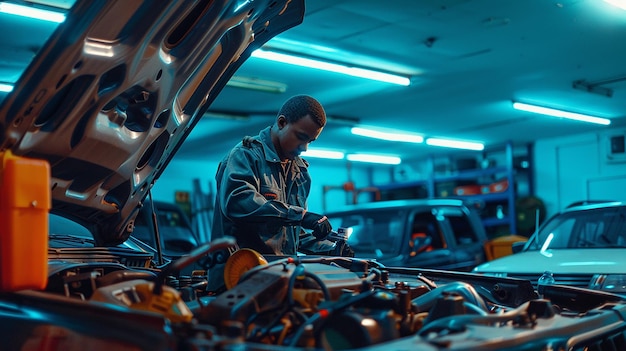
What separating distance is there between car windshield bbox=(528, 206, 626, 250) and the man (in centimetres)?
371

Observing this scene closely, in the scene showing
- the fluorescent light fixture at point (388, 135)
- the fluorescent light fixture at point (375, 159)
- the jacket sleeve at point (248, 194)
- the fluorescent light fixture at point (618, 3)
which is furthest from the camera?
the fluorescent light fixture at point (375, 159)

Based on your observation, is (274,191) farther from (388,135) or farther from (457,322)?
(388,135)

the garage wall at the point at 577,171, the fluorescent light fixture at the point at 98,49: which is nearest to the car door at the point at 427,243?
the fluorescent light fixture at the point at 98,49

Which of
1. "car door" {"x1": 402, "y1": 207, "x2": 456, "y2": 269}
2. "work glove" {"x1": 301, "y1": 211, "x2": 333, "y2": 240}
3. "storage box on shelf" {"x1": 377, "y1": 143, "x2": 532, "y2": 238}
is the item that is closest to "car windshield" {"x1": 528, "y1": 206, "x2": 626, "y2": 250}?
"car door" {"x1": 402, "y1": 207, "x2": 456, "y2": 269}

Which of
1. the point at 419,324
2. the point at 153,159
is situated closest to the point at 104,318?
the point at 419,324

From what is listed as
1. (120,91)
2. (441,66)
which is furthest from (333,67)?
(120,91)

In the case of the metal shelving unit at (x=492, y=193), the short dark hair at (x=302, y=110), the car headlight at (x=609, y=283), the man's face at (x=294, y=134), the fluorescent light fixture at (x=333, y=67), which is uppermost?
the fluorescent light fixture at (x=333, y=67)

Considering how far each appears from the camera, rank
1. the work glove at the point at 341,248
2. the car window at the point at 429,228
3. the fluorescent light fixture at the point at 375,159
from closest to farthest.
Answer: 1. the work glove at the point at 341,248
2. the car window at the point at 429,228
3. the fluorescent light fixture at the point at 375,159

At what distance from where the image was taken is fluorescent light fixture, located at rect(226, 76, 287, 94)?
9572 millimetres

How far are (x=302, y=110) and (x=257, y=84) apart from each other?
646cm

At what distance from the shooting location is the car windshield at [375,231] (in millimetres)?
7967

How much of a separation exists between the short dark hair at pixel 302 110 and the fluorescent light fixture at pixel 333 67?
4.16 m

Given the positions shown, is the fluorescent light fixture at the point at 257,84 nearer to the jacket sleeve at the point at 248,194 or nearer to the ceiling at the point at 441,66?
the ceiling at the point at 441,66

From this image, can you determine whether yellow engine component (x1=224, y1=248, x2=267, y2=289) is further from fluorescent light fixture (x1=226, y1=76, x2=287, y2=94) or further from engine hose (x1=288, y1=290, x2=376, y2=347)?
fluorescent light fixture (x1=226, y1=76, x2=287, y2=94)
